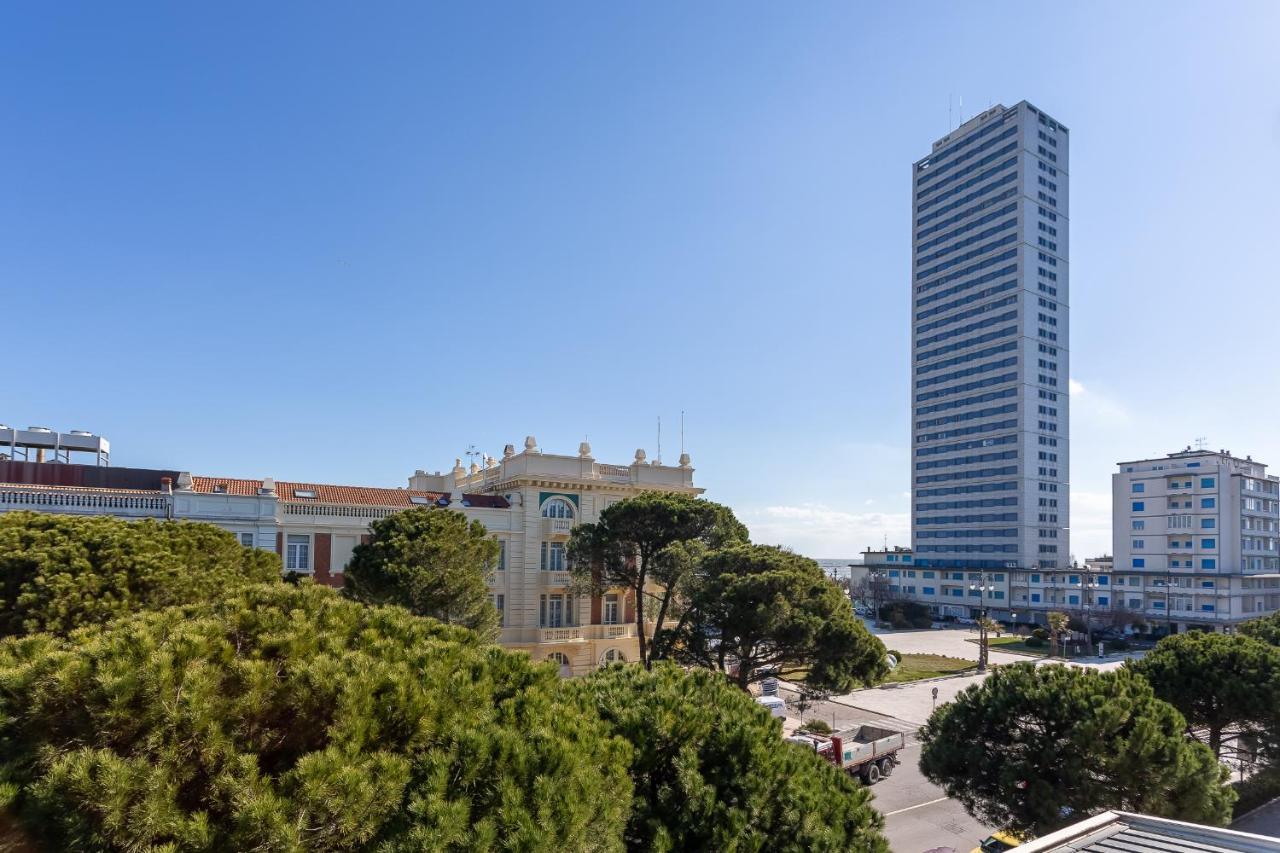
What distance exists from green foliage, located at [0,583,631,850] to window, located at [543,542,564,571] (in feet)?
99.2

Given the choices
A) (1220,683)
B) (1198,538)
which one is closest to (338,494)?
(1220,683)

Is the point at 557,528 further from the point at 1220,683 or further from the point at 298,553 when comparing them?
the point at 1220,683

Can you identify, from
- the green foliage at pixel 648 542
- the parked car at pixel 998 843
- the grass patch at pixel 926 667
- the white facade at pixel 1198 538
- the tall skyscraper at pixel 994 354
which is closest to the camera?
the parked car at pixel 998 843

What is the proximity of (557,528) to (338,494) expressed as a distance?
11.8 meters

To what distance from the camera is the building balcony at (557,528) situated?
128 feet

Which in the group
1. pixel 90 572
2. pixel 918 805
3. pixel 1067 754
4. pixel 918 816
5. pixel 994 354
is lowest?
pixel 918 805

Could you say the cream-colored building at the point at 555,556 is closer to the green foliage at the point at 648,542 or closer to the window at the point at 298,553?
the green foliage at the point at 648,542

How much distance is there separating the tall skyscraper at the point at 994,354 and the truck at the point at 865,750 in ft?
255

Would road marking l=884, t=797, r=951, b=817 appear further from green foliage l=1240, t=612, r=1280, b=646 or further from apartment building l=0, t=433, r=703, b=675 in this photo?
green foliage l=1240, t=612, r=1280, b=646

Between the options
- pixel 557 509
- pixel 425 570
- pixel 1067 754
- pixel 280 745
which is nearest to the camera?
pixel 280 745

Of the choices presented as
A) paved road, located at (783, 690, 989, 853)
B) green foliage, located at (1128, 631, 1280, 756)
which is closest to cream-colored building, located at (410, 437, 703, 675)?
paved road, located at (783, 690, 989, 853)

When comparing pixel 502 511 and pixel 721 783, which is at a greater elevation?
pixel 502 511

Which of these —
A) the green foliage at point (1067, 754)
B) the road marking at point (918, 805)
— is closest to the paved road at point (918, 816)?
the road marking at point (918, 805)

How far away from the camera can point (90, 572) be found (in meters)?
17.7
